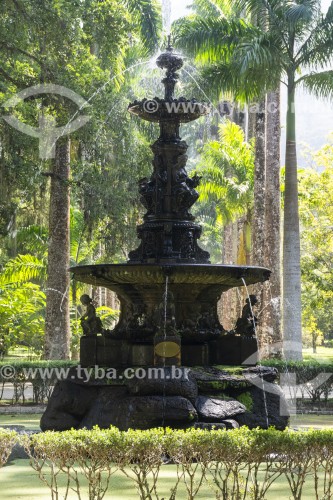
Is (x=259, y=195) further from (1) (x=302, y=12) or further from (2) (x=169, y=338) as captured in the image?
(2) (x=169, y=338)

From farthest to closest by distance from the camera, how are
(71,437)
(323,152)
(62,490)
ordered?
(323,152) < (62,490) < (71,437)

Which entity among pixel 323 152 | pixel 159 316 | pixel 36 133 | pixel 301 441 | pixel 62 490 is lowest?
pixel 62 490

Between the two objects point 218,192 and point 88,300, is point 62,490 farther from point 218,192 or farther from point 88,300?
point 218,192

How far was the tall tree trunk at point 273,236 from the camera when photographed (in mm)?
24953

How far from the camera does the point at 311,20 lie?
22.6 metres

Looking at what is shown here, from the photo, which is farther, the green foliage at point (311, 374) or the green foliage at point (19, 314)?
the green foliage at point (19, 314)

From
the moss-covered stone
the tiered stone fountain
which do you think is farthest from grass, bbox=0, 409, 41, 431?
the moss-covered stone

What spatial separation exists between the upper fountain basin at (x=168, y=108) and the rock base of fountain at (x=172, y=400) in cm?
365

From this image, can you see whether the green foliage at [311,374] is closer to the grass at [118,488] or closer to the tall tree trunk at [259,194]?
the tall tree trunk at [259,194]

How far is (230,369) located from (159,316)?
48.3 inches

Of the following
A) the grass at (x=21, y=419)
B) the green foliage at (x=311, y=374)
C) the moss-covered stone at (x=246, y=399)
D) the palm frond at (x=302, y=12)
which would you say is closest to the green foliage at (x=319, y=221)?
the palm frond at (x=302, y=12)

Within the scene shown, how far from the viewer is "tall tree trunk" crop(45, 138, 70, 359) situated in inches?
848

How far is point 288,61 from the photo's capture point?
23219 millimetres

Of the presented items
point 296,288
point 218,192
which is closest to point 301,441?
point 296,288
